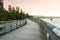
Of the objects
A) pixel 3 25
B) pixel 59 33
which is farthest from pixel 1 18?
pixel 59 33

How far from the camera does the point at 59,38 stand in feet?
18.9

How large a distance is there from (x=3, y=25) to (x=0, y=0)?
34.2 metres

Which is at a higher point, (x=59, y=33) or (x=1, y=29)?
(x=59, y=33)

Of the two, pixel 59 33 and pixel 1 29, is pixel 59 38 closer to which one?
pixel 59 33

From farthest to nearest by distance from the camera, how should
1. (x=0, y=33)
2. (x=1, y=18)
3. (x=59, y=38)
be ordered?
1. (x=1, y=18)
2. (x=0, y=33)
3. (x=59, y=38)

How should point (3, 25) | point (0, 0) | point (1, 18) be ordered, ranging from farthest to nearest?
point (0, 0) < point (1, 18) < point (3, 25)

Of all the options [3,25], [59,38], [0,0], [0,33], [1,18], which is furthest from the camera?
[0,0]

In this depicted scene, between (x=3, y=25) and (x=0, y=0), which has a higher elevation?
(x=0, y=0)

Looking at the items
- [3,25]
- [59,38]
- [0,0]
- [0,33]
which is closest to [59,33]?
[59,38]

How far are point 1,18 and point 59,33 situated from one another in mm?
29281

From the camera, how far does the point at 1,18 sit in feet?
114

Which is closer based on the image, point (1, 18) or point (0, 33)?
A: point (0, 33)

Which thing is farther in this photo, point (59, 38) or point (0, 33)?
point (0, 33)

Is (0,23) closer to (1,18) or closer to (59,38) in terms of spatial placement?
(1,18)
